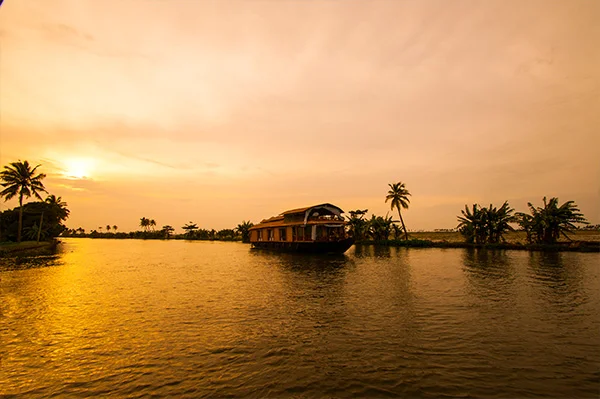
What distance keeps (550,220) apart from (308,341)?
1799 inches

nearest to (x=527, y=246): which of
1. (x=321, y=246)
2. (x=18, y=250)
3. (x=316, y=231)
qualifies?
(x=321, y=246)

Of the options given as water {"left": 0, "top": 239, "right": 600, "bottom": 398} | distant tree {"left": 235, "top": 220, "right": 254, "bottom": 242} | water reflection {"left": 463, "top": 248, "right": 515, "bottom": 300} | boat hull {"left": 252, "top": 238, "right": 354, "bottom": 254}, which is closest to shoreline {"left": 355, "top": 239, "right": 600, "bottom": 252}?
water reflection {"left": 463, "top": 248, "right": 515, "bottom": 300}

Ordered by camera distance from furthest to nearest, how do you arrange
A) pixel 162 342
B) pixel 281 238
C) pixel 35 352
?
pixel 281 238
pixel 162 342
pixel 35 352

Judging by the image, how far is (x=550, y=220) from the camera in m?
38.8

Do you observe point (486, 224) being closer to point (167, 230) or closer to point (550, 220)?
point (550, 220)

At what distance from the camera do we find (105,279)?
2281 cm

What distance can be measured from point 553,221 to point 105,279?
178 ft

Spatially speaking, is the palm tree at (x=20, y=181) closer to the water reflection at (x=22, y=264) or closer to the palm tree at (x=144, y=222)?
the water reflection at (x=22, y=264)

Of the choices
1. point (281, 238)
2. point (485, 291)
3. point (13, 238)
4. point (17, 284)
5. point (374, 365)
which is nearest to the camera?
point (374, 365)

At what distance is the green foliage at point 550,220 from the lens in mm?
37688

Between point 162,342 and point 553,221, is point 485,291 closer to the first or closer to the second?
point 162,342

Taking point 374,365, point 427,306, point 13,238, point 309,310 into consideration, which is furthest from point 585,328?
point 13,238

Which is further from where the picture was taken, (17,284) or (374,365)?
(17,284)

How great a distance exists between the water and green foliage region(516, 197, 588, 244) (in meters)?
26.8
